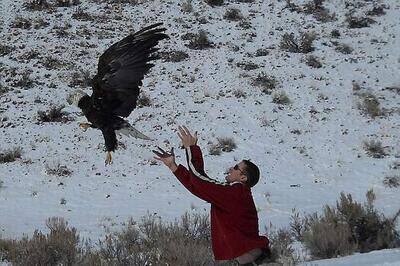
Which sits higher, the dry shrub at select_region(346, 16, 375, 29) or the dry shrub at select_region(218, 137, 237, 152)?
the dry shrub at select_region(346, 16, 375, 29)

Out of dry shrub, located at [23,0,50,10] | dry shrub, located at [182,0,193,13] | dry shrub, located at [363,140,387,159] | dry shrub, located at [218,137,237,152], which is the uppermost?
dry shrub, located at [23,0,50,10]

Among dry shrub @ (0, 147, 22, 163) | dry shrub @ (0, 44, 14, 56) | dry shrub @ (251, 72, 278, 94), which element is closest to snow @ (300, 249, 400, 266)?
dry shrub @ (0, 147, 22, 163)

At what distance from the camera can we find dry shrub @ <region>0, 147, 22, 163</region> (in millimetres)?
11664

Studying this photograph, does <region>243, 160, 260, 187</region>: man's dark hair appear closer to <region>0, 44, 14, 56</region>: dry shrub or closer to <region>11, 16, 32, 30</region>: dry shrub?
<region>0, 44, 14, 56</region>: dry shrub

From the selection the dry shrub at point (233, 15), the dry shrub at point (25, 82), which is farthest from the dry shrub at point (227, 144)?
the dry shrub at point (233, 15)

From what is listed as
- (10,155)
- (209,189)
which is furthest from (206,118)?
(209,189)

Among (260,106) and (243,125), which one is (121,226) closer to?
(243,125)

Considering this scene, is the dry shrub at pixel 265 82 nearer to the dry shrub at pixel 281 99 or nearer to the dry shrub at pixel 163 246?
the dry shrub at pixel 281 99

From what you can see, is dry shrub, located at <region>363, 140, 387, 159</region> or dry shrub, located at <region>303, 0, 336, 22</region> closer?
dry shrub, located at <region>363, 140, 387, 159</region>

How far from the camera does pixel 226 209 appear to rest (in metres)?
4.00

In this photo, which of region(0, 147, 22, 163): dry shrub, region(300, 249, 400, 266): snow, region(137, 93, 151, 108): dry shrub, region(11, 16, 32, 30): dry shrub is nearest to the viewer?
region(300, 249, 400, 266): snow

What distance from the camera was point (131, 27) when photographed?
1780 cm

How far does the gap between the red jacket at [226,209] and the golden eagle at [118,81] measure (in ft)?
6.76

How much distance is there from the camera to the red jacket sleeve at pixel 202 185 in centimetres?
381
